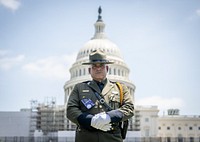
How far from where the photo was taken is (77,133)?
4020mm

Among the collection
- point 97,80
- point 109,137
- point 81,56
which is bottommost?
point 109,137

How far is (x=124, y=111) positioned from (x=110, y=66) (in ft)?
240

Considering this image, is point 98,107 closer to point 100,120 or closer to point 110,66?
point 100,120

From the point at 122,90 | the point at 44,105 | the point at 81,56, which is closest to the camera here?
the point at 122,90

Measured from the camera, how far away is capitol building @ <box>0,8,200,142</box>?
60.3 metres

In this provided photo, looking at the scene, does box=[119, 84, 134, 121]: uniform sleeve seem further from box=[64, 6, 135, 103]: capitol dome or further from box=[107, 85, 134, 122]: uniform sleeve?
box=[64, 6, 135, 103]: capitol dome

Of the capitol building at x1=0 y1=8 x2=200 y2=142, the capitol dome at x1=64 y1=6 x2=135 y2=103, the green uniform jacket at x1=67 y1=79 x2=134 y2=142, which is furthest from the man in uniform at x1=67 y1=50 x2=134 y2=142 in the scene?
the capitol dome at x1=64 y1=6 x2=135 y2=103

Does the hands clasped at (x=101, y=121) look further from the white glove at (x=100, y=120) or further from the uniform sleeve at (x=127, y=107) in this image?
the uniform sleeve at (x=127, y=107)

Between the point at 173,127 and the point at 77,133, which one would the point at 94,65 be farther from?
the point at 173,127

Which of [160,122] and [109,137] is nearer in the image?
[109,137]

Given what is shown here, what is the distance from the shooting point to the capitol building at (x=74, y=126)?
198 ft

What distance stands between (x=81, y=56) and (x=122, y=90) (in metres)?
76.5

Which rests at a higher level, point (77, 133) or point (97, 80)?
point (97, 80)

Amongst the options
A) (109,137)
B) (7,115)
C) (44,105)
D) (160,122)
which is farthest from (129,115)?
(160,122)
